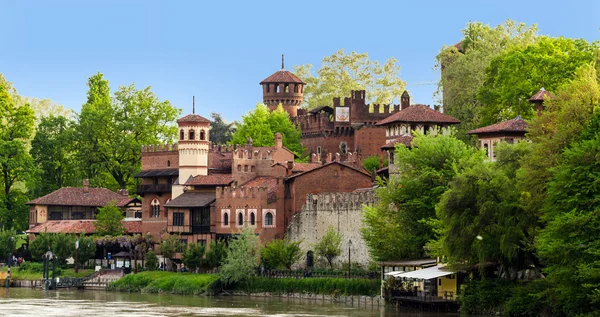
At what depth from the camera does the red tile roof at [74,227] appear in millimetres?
111000

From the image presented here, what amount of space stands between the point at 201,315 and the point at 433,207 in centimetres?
1367

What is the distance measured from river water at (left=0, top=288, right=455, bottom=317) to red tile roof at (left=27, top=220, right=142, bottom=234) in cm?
1849

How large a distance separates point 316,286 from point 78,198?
3583 cm

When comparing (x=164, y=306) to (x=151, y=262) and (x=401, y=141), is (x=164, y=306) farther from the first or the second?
(x=151, y=262)

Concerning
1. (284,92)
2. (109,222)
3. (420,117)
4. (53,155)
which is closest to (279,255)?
(420,117)

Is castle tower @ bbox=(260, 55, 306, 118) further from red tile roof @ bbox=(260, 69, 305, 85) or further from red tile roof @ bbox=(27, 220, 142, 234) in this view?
red tile roof @ bbox=(27, 220, 142, 234)

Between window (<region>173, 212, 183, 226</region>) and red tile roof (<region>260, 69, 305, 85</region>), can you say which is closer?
window (<region>173, 212, 183, 226</region>)

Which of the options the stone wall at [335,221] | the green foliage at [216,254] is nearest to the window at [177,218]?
the green foliage at [216,254]

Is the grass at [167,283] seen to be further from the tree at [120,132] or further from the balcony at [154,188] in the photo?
the tree at [120,132]

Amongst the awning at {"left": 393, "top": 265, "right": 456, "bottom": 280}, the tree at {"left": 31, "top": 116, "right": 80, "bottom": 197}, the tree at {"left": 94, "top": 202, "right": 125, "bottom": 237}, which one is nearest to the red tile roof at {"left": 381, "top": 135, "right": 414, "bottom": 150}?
the awning at {"left": 393, "top": 265, "right": 456, "bottom": 280}

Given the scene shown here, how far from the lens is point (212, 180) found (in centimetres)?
10350

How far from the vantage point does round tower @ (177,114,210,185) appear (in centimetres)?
10706

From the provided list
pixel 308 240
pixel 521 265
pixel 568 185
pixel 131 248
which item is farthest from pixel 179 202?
pixel 568 185

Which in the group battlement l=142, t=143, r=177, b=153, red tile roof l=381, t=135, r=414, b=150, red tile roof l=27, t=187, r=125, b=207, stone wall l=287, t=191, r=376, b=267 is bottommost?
stone wall l=287, t=191, r=376, b=267
